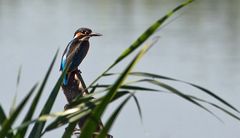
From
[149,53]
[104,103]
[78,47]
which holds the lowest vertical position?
[149,53]

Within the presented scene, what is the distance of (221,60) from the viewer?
14.3 meters

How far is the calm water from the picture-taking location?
8641 millimetres

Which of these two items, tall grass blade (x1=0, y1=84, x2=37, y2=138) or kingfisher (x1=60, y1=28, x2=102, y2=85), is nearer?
tall grass blade (x1=0, y1=84, x2=37, y2=138)

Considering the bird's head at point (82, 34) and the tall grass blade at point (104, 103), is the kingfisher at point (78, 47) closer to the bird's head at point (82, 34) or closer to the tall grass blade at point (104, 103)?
the bird's head at point (82, 34)

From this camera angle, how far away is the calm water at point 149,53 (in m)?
8.64

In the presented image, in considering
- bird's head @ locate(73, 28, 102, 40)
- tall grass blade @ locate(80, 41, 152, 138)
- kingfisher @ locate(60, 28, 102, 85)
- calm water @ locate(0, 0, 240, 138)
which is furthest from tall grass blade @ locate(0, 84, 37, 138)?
bird's head @ locate(73, 28, 102, 40)

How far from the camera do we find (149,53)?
604 inches

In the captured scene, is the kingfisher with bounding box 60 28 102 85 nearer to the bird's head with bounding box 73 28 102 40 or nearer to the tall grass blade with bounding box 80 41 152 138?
the bird's head with bounding box 73 28 102 40

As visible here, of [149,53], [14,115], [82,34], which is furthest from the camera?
[149,53]

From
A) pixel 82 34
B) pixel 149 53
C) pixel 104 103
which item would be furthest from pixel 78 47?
pixel 149 53

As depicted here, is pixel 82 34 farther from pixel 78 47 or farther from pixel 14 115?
pixel 14 115

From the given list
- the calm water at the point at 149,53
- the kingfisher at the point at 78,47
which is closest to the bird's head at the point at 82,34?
the kingfisher at the point at 78,47

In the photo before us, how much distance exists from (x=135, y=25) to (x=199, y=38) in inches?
112

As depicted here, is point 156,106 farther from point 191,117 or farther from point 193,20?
point 193,20
